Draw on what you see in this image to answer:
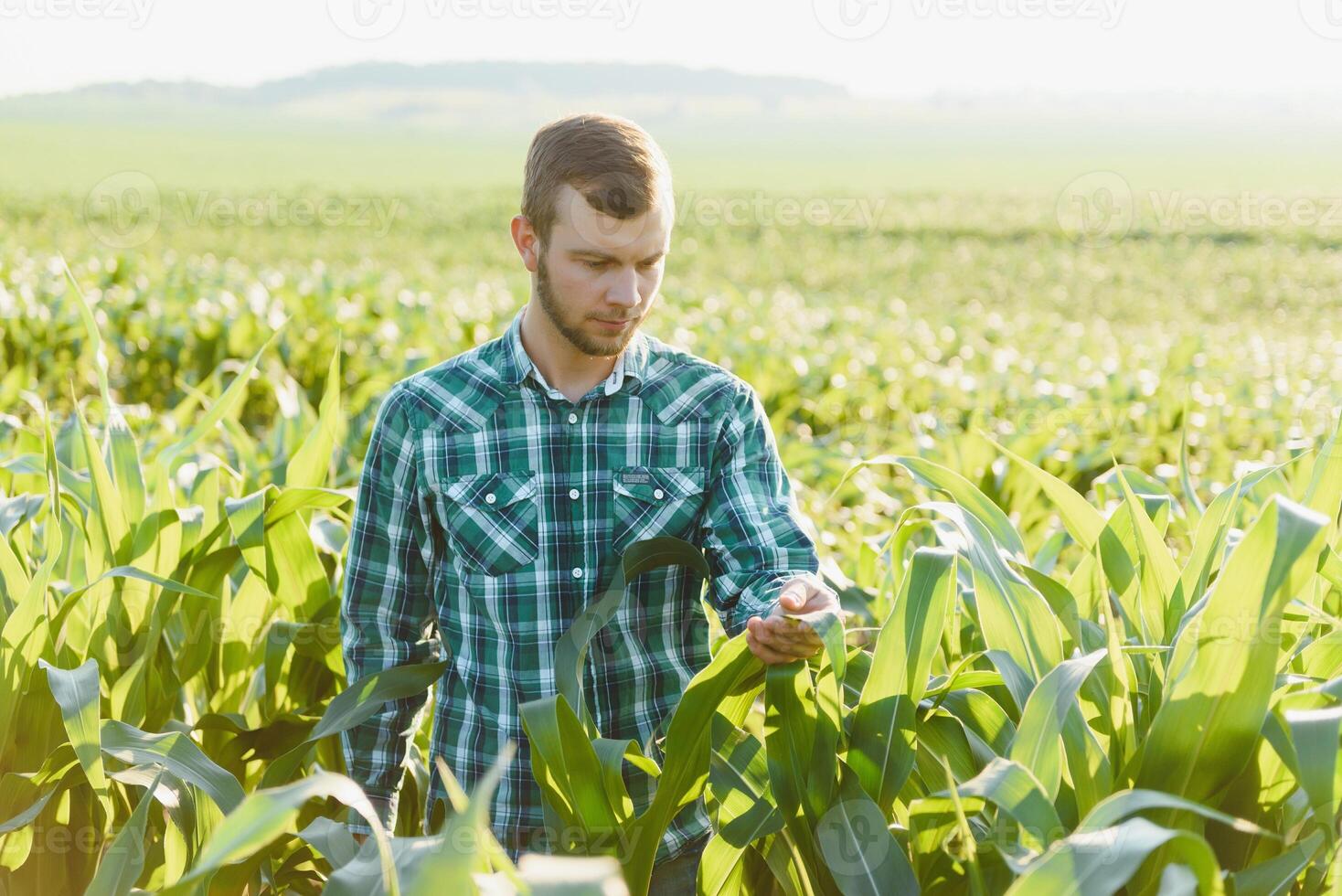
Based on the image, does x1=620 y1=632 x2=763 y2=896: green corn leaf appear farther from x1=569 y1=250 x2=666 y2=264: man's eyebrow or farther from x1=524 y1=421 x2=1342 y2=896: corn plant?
x1=569 y1=250 x2=666 y2=264: man's eyebrow

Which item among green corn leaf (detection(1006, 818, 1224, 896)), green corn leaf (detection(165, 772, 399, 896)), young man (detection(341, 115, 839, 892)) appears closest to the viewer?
green corn leaf (detection(165, 772, 399, 896))

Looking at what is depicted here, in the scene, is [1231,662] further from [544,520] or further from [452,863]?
[544,520]

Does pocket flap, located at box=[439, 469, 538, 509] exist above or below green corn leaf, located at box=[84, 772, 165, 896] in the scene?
above

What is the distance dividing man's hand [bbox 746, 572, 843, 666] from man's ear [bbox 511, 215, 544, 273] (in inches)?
27.3

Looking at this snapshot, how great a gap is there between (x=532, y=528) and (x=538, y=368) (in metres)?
0.26

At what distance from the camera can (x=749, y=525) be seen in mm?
1777

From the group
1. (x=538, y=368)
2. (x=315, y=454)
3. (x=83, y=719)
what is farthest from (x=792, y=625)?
(x=315, y=454)

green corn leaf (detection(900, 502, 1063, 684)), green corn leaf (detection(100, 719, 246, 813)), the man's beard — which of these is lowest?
green corn leaf (detection(100, 719, 246, 813))

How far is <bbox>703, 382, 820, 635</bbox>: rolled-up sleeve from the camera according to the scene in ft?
5.69

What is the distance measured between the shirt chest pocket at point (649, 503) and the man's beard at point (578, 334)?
208 mm

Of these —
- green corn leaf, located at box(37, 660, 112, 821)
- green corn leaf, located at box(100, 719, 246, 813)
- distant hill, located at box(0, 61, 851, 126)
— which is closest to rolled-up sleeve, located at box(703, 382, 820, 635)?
green corn leaf, located at box(100, 719, 246, 813)

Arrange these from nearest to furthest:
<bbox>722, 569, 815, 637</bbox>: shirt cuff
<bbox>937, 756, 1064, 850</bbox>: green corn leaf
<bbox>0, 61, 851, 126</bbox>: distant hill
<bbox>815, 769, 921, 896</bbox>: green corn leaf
Result: <bbox>937, 756, 1064, 850</bbox>: green corn leaf → <bbox>815, 769, 921, 896</bbox>: green corn leaf → <bbox>722, 569, 815, 637</bbox>: shirt cuff → <bbox>0, 61, 851, 126</bbox>: distant hill

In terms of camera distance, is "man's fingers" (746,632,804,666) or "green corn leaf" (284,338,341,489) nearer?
"man's fingers" (746,632,804,666)

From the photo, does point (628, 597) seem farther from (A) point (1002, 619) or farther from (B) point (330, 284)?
(B) point (330, 284)
